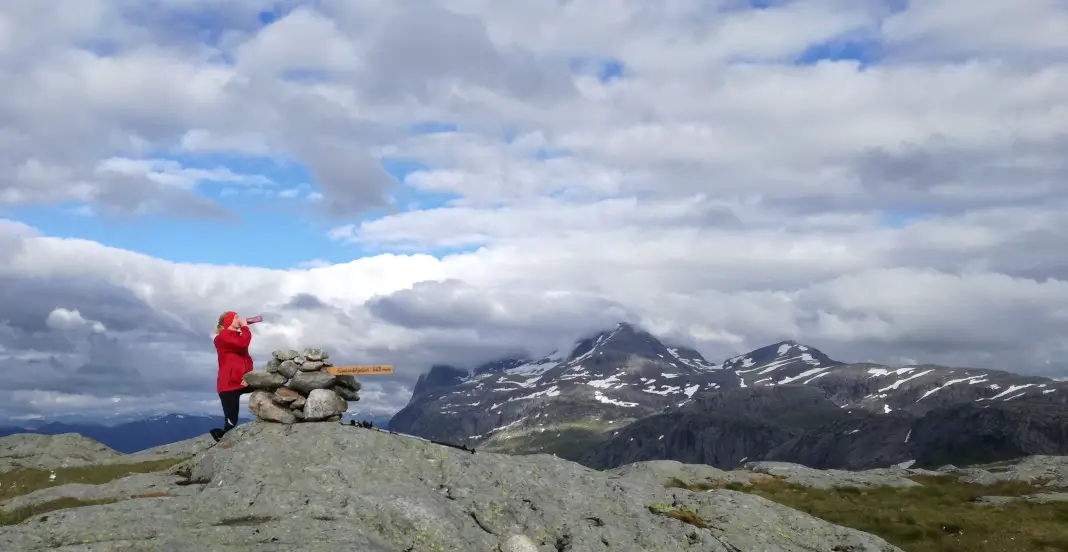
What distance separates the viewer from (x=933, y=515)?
151 feet

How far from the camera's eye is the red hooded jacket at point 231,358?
2741 centimetres

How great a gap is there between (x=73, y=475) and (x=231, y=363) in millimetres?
40811

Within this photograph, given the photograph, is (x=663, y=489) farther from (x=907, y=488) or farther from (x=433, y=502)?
(x=907, y=488)

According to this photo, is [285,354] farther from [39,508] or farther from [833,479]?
[833,479]

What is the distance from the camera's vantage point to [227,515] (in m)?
18.6

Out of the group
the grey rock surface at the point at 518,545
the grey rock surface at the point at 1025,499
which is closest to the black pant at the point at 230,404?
the grey rock surface at the point at 518,545

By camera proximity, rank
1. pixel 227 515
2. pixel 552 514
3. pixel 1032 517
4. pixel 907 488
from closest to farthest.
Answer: pixel 227 515 → pixel 552 514 → pixel 1032 517 → pixel 907 488

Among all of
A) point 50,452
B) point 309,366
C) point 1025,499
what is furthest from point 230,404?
point 50,452

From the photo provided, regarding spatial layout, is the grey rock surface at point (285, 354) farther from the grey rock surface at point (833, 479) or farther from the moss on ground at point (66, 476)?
the grey rock surface at point (833, 479)

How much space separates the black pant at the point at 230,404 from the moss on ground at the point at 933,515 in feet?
104

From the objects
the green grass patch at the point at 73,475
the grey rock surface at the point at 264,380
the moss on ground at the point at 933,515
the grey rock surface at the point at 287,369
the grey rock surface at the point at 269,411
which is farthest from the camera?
the green grass patch at the point at 73,475

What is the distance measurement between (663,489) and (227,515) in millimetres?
15399

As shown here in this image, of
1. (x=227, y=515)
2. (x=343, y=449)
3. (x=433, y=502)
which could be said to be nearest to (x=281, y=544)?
(x=227, y=515)

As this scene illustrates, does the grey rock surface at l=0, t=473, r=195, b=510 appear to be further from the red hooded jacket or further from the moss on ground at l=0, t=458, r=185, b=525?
the moss on ground at l=0, t=458, r=185, b=525
